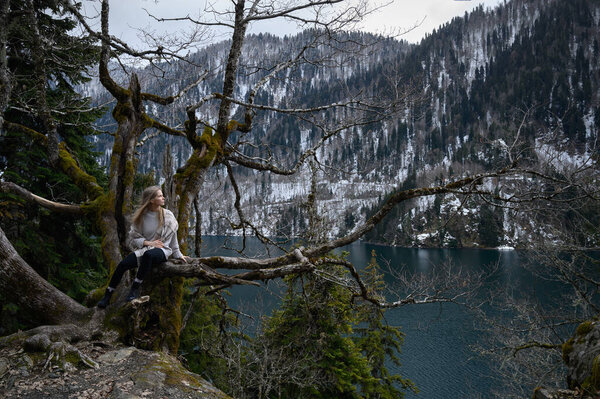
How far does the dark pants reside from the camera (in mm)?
3744

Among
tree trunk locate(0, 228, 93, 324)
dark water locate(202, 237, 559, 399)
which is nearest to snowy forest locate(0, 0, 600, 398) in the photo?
tree trunk locate(0, 228, 93, 324)

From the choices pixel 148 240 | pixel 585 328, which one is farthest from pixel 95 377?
pixel 585 328

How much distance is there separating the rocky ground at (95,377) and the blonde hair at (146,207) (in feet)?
4.57

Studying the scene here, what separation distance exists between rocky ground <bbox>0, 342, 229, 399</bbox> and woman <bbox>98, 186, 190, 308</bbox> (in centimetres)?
71

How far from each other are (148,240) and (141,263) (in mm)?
321

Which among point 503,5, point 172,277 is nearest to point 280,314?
point 172,277

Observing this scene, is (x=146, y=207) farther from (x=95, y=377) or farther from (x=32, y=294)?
(x=95, y=377)

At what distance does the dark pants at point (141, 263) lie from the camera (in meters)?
3.74

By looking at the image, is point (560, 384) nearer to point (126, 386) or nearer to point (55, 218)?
point (126, 386)

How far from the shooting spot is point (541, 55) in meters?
159

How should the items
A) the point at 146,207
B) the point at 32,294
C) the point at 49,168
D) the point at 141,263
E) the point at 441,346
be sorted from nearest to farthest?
the point at 32,294, the point at 141,263, the point at 146,207, the point at 49,168, the point at 441,346

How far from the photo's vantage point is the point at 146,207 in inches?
158

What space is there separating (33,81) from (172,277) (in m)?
6.82

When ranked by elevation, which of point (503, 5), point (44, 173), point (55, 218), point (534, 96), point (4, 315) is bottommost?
point (4, 315)
